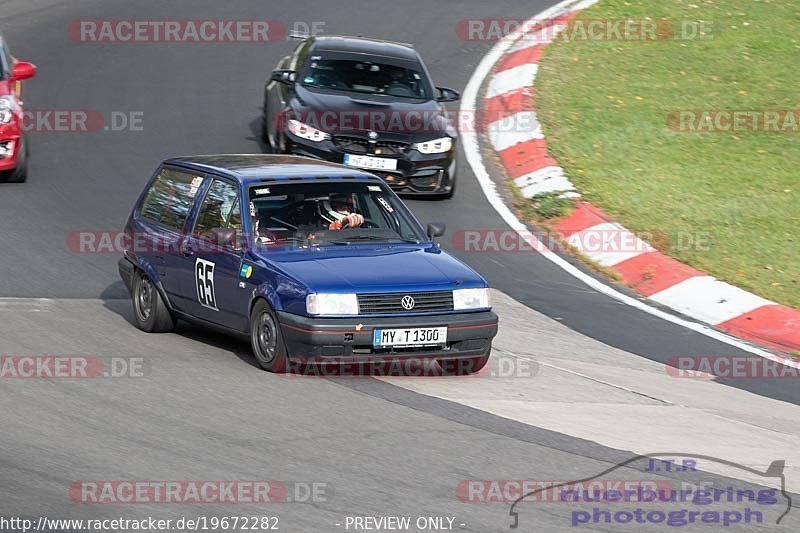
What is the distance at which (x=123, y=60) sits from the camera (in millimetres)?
21734

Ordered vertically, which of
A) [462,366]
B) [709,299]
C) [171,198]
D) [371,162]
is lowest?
[709,299]

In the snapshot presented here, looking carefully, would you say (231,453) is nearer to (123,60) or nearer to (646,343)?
(646,343)

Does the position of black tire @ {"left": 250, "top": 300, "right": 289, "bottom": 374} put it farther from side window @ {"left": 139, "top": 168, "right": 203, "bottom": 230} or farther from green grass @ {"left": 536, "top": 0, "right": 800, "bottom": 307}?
green grass @ {"left": 536, "top": 0, "right": 800, "bottom": 307}

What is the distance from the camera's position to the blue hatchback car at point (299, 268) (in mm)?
9164

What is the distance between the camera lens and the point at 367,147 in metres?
15.4

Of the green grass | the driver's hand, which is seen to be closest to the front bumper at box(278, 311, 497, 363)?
the driver's hand

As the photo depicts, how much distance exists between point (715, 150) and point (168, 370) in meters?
9.25

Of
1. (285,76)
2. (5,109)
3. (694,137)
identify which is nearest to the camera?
(5,109)

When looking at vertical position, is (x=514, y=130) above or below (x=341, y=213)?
below

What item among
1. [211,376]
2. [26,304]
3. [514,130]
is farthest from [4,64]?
[211,376]

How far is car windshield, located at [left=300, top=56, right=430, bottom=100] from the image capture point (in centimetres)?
1636

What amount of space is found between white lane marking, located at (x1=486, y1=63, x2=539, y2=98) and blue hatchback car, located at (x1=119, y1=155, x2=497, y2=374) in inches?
336

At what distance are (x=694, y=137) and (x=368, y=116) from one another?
14.1 feet

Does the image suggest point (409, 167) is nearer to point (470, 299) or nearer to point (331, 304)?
point (470, 299)
